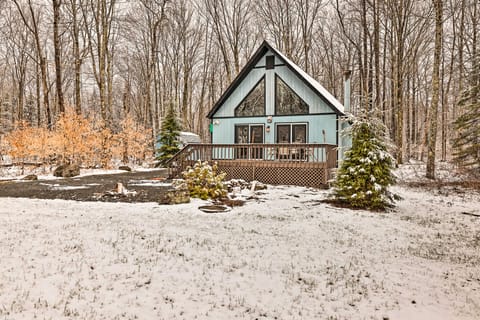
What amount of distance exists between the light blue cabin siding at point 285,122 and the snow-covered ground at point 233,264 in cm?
757

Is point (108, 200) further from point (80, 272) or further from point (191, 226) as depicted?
point (80, 272)

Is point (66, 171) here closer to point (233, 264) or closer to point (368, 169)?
point (233, 264)

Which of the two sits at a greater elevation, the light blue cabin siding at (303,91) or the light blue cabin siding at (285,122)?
the light blue cabin siding at (303,91)

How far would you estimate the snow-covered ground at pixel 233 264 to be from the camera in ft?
11.1

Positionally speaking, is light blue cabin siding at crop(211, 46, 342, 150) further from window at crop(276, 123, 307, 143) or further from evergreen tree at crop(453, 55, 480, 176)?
evergreen tree at crop(453, 55, 480, 176)

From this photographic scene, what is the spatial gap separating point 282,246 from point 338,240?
1.23 meters

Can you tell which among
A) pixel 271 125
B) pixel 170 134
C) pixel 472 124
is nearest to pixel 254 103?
pixel 271 125

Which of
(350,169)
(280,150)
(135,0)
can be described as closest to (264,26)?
(135,0)

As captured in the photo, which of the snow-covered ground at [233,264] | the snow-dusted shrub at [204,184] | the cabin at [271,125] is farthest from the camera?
the cabin at [271,125]

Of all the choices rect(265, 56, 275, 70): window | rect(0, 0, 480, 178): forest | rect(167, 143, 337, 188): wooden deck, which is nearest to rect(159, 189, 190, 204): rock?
rect(167, 143, 337, 188): wooden deck

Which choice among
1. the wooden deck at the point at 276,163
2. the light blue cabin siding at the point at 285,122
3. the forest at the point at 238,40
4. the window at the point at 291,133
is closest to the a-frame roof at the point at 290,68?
the light blue cabin siding at the point at 285,122

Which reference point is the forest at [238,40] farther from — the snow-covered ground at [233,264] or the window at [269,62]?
the snow-covered ground at [233,264]

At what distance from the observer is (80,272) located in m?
4.13

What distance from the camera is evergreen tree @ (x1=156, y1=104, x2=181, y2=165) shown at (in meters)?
21.4
